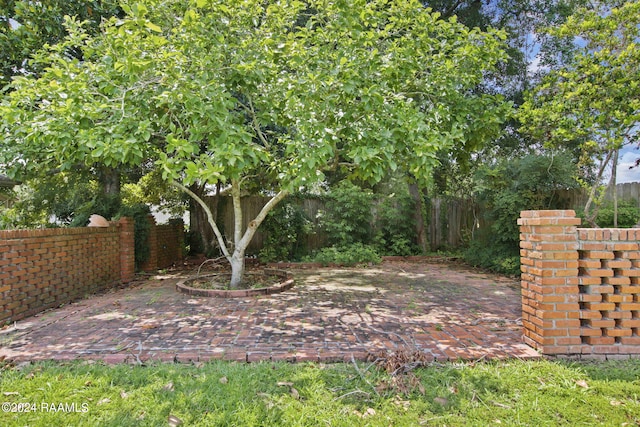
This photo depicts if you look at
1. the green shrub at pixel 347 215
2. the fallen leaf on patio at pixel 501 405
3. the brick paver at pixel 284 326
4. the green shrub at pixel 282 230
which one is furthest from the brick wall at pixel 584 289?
the green shrub at pixel 282 230

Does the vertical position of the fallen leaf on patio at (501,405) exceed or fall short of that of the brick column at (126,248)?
it falls short

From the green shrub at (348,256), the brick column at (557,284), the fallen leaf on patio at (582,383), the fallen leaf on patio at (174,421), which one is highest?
the brick column at (557,284)

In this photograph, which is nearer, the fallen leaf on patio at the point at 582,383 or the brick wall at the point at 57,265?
the fallen leaf on patio at the point at 582,383

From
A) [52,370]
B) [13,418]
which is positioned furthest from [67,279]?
[13,418]

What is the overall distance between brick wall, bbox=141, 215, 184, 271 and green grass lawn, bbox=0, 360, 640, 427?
550cm

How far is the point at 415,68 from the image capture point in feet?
17.9

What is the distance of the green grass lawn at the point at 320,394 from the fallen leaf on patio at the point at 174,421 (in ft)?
0.03

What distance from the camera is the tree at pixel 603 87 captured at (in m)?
5.36

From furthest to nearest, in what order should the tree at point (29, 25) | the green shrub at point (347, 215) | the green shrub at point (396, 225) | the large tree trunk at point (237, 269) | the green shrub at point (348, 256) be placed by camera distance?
1. the green shrub at point (396, 225)
2. the green shrub at point (347, 215)
3. the green shrub at point (348, 256)
4. the tree at point (29, 25)
5. the large tree trunk at point (237, 269)

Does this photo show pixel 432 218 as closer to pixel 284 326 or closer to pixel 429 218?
pixel 429 218

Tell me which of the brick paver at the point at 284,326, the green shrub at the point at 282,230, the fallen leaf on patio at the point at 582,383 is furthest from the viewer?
the green shrub at the point at 282,230

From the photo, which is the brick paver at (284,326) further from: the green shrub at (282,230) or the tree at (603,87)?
the green shrub at (282,230)

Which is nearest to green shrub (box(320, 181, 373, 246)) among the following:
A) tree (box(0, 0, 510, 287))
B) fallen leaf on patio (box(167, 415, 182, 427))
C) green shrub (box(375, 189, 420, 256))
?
green shrub (box(375, 189, 420, 256))

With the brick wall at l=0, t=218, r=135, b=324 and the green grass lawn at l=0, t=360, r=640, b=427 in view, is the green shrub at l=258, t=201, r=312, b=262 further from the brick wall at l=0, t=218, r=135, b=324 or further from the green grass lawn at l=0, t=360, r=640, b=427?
the green grass lawn at l=0, t=360, r=640, b=427
